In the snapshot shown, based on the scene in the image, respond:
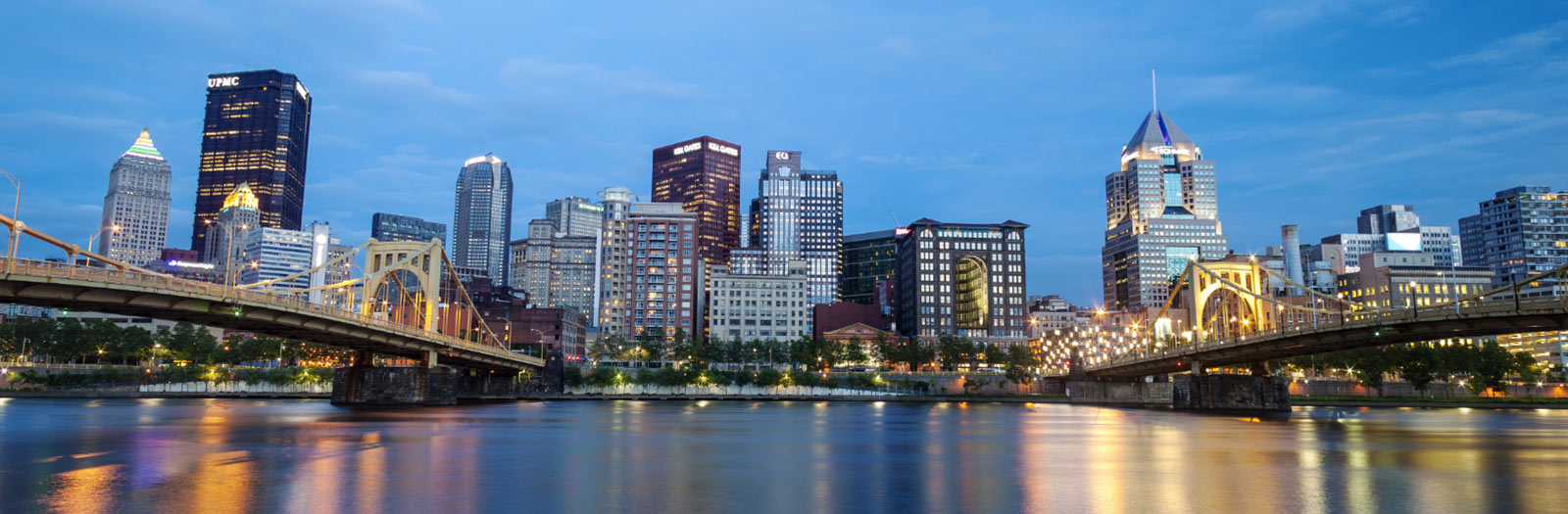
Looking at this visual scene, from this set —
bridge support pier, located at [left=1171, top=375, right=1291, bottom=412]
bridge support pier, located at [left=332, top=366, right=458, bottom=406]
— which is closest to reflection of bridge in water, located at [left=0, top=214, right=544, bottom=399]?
bridge support pier, located at [left=332, top=366, right=458, bottom=406]

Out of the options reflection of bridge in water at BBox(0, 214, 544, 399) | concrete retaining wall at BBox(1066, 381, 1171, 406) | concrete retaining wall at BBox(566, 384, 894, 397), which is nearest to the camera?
reflection of bridge in water at BBox(0, 214, 544, 399)

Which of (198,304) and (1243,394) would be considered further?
(1243,394)

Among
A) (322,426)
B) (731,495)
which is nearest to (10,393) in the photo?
(322,426)

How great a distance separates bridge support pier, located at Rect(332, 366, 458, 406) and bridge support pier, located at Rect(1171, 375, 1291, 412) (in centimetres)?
7647

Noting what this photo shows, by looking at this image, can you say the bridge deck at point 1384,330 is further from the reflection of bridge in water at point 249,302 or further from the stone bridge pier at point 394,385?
the stone bridge pier at point 394,385

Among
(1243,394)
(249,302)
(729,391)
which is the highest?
(249,302)

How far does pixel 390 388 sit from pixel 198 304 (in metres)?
33.1

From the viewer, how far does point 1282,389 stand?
97.1 metres

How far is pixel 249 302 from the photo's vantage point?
6331cm

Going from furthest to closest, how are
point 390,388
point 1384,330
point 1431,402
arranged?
point 1431,402, point 390,388, point 1384,330

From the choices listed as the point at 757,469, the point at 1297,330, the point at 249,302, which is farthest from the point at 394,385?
the point at 1297,330

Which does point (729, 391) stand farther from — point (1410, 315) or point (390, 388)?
point (1410, 315)

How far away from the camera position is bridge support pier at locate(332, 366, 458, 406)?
303 feet

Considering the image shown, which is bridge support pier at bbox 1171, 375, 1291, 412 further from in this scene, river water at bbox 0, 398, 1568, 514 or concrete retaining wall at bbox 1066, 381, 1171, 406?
river water at bbox 0, 398, 1568, 514
